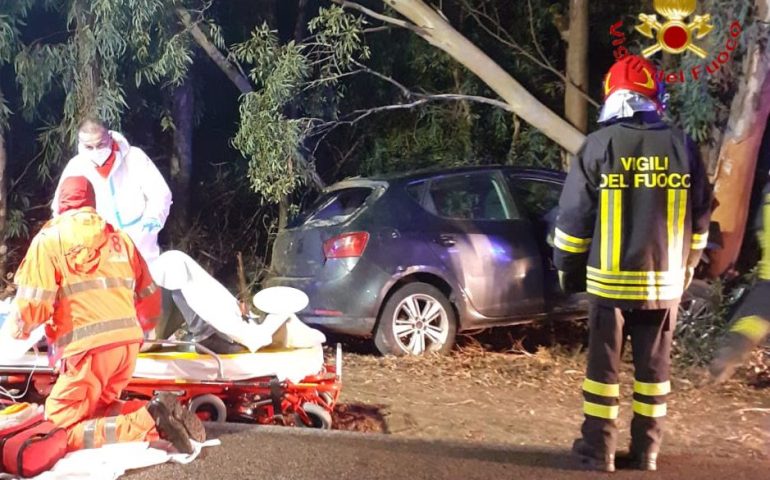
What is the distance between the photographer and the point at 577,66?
11.9 metres

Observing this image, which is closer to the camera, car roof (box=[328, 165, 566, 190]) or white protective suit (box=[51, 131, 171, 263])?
white protective suit (box=[51, 131, 171, 263])

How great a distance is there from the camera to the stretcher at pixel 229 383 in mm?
5613

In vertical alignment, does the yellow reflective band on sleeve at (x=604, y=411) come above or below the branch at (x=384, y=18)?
below

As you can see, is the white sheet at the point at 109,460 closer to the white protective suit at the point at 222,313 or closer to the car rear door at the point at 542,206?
the white protective suit at the point at 222,313

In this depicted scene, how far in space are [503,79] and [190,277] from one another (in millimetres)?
5695

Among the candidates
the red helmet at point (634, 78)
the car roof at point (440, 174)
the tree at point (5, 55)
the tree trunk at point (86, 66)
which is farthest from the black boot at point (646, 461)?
the tree at point (5, 55)

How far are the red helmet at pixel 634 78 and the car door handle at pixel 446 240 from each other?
3700 millimetres

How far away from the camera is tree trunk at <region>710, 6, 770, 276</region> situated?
322 inches

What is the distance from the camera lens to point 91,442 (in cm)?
489

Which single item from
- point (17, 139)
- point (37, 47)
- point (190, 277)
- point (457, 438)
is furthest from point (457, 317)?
point (17, 139)

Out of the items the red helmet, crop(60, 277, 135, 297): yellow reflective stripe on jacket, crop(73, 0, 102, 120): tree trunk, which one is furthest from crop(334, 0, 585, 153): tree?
crop(60, 277, 135, 297): yellow reflective stripe on jacket

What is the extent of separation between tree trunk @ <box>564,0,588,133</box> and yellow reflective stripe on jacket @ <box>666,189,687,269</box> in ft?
23.0

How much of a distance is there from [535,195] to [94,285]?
4.85m

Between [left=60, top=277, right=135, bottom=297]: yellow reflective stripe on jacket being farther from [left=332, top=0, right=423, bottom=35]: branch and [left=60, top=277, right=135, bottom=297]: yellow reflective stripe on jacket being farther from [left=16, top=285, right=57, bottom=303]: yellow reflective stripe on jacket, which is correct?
[left=332, top=0, right=423, bottom=35]: branch
